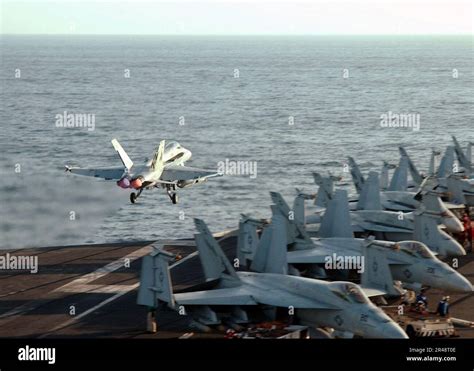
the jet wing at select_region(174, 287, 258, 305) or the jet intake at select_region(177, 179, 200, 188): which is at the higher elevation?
the jet intake at select_region(177, 179, 200, 188)

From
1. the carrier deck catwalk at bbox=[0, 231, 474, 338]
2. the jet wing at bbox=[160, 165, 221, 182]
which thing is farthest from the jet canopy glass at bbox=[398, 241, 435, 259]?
the jet wing at bbox=[160, 165, 221, 182]

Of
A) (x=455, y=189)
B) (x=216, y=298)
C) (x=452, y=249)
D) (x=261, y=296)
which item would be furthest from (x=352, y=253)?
(x=455, y=189)

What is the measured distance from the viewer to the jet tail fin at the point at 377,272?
4912 centimetres

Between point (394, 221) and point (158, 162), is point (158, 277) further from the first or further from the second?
point (394, 221)

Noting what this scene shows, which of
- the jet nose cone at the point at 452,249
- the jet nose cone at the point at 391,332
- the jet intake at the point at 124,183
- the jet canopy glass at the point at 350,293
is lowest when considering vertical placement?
the jet nose cone at the point at 391,332

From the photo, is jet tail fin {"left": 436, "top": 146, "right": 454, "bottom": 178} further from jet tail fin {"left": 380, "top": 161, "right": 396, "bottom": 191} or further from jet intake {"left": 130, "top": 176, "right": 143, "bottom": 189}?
jet intake {"left": 130, "top": 176, "right": 143, "bottom": 189}

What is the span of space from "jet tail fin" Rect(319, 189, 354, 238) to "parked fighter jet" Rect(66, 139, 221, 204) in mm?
11545

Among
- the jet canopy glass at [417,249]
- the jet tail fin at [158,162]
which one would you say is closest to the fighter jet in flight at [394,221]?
the jet canopy glass at [417,249]

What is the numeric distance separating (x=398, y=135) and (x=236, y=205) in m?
71.1

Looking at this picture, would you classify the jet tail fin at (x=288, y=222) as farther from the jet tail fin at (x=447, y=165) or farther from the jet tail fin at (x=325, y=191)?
the jet tail fin at (x=447, y=165)

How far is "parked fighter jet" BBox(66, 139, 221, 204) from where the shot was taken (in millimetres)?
64375

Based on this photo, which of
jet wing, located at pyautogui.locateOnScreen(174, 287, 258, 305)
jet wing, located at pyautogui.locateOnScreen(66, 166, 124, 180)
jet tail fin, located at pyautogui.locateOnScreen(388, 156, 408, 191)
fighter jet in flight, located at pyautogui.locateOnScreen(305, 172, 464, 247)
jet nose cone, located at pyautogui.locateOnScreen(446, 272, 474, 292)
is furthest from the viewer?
jet tail fin, located at pyautogui.locateOnScreen(388, 156, 408, 191)

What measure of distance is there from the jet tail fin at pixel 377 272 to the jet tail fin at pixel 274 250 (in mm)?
4380

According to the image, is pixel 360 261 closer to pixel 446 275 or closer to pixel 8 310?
pixel 446 275
